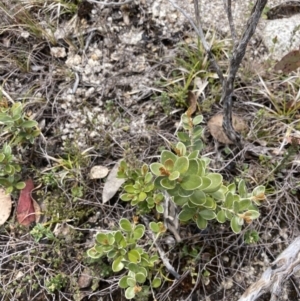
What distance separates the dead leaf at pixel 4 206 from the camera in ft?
6.82

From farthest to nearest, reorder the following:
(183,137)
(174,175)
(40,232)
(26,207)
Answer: (26,207) → (40,232) → (183,137) → (174,175)

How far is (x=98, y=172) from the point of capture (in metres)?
2.10

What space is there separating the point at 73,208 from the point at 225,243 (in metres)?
0.71

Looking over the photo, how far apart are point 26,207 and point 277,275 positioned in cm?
117

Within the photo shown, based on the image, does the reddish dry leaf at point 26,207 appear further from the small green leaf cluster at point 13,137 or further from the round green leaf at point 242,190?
the round green leaf at point 242,190

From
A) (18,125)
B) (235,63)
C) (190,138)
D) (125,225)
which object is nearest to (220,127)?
(190,138)

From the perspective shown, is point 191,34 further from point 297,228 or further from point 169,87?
point 297,228

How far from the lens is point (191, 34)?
2.34 m

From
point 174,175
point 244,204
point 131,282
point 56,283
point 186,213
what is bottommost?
point 56,283

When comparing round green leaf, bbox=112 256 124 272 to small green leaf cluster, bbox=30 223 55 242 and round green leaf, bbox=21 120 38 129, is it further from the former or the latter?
round green leaf, bbox=21 120 38 129

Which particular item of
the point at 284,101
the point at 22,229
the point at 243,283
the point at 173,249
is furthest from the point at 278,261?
the point at 22,229

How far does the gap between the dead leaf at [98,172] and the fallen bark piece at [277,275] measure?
2.80ft

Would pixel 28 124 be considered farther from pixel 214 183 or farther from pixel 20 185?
pixel 214 183

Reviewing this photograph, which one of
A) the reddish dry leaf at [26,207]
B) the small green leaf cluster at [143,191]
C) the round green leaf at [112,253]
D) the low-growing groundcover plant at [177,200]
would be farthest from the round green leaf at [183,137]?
the reddish dry leaf at [26,207]
